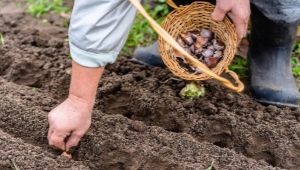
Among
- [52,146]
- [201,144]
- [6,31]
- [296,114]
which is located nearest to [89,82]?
[52,146]

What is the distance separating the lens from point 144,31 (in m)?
3.11

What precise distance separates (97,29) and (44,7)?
5.16 feet

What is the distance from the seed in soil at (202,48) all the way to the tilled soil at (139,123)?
18 cm

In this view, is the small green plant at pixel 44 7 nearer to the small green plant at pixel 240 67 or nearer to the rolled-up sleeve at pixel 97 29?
the small green plant at pixel 240 67

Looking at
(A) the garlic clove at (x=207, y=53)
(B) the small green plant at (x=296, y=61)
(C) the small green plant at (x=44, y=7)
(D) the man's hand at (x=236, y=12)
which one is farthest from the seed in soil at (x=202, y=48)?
(C) the small green plant at (x=44, y=7)

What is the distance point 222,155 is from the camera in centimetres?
209

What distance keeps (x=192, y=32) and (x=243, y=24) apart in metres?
0.29

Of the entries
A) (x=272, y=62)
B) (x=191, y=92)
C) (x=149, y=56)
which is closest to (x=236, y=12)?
(x=191, y=92)

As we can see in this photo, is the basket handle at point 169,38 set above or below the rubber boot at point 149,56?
above

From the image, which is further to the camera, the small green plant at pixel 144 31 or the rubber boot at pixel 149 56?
the small green plant at pixel 144 31

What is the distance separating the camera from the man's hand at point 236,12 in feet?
6.70

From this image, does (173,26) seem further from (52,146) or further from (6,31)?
(6,31)

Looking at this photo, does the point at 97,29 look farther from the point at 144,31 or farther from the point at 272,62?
the point at 144,31

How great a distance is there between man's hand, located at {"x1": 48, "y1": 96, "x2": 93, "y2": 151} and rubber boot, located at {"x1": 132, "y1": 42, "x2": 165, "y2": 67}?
0.81m
